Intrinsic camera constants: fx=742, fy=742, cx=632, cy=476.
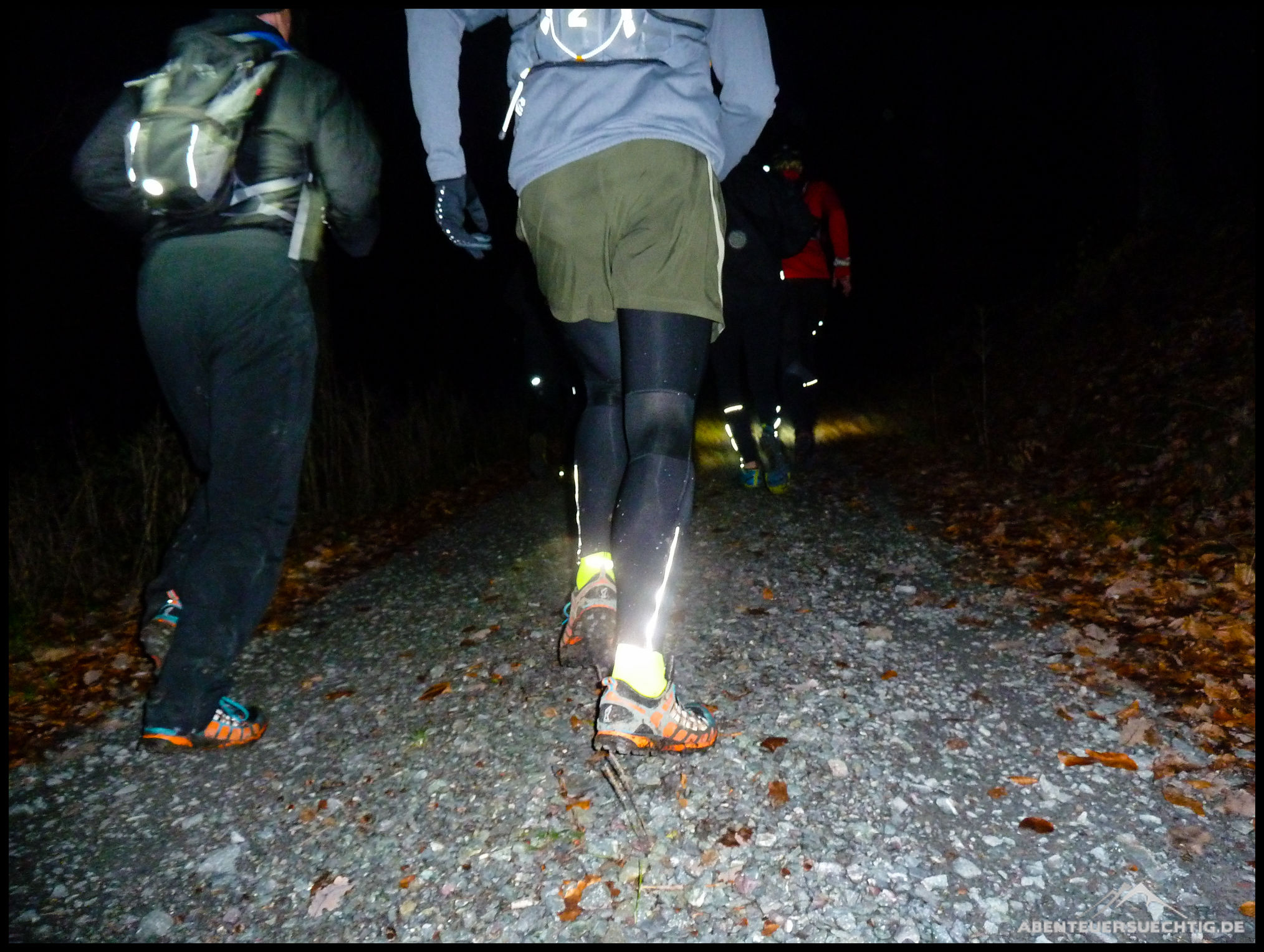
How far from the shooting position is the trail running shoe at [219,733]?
226 centimetres

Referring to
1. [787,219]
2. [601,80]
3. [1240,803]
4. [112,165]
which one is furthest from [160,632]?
[787,219]

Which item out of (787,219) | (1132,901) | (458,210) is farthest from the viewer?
(787,219)

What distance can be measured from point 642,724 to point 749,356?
143 inches

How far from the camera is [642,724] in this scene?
203 cm

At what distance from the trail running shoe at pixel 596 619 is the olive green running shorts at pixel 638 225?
90 cm

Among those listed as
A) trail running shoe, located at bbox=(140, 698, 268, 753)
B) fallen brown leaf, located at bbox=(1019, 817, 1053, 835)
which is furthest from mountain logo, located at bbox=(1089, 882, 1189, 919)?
trail running shoe, located at bbox=(140, 698, 268, 753)

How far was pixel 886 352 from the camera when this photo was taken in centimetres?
1728

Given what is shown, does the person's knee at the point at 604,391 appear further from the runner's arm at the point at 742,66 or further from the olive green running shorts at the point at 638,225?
the runner's arm at the point at 742,66

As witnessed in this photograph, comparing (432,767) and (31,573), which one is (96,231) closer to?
(31,573)

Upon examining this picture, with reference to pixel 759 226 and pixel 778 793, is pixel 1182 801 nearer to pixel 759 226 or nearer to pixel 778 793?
pixel 778 793

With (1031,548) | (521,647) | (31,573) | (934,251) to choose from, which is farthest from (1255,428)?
(934,251)

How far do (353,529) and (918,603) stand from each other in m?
3.88

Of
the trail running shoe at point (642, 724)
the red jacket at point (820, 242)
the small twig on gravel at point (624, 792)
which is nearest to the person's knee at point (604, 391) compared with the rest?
the trail running shoe at point (642, 724)

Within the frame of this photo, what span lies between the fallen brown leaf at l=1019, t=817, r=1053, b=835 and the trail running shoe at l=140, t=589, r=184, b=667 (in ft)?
8.86
